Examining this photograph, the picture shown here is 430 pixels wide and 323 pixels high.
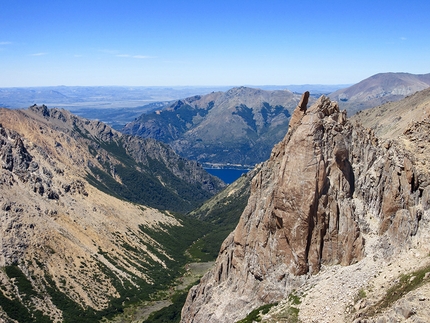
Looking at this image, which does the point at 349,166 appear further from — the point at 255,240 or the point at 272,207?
the point at 255,240

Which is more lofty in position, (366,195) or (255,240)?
(366,195)

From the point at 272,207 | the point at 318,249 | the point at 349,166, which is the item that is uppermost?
the point at 349,166

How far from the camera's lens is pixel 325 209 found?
84688mm

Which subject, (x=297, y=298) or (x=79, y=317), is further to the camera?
(x=79, y=317)

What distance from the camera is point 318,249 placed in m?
83.6

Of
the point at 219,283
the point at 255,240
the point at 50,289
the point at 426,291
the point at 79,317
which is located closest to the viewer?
the point at 426,291

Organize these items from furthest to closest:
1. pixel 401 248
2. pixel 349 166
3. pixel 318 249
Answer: pixel 349 166 → pixel 318 249 → pixel 401 248

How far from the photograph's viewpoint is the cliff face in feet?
265

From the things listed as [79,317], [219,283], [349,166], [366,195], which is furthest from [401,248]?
[79,317]

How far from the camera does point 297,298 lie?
257ft

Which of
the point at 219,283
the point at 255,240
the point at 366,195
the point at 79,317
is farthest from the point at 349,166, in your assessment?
the point at 79,317

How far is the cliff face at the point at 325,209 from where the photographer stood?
80.7 meters

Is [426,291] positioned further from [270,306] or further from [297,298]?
[270,306]

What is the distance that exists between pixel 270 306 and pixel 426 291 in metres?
33.8
